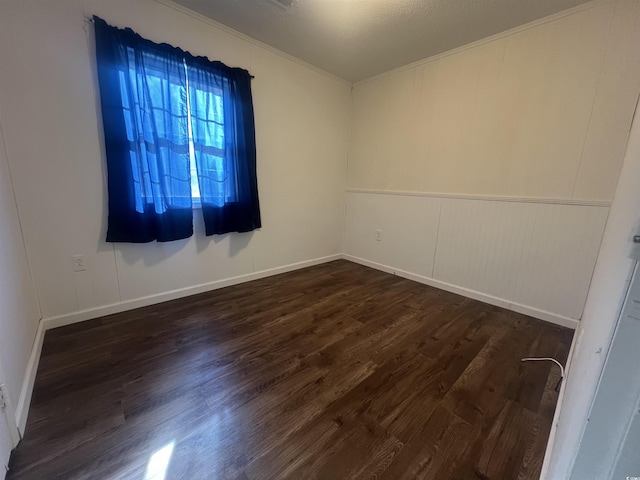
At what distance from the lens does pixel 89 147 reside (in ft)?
6.07

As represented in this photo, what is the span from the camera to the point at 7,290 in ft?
4.01

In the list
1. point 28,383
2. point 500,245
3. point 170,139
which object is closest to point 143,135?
point 170,139

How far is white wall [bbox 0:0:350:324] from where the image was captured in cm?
162

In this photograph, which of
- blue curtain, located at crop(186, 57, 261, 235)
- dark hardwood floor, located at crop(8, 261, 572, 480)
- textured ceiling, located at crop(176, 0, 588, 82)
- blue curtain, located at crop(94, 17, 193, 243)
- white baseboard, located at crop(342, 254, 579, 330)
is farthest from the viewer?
blue curtain, located at crop(186, 57, 261, 235)

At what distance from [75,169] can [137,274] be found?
899 mm

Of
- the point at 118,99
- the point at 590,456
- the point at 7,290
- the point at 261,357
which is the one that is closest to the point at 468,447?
the point at 590,456

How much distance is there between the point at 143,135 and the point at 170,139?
191 millimetres

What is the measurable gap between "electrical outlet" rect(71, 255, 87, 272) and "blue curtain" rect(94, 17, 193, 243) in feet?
0.82

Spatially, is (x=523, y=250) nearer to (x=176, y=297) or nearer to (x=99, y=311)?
(x=176, y=297)

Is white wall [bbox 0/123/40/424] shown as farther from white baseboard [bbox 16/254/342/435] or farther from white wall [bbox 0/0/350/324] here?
white wall [bbox 0/0/350/324]

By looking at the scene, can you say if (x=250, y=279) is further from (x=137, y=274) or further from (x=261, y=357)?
(x=261, y=357)

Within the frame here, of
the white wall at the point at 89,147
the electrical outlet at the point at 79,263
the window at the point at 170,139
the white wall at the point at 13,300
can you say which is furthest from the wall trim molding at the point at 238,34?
the electrical outlet at the point at 79,263

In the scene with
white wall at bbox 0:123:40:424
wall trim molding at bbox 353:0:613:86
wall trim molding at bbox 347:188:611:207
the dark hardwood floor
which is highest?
wall trim molding at bbox 353:0:613:86

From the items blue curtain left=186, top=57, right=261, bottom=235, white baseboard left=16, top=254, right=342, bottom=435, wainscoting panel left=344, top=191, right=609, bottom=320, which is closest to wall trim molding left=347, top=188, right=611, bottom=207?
wainscoting panel left=344, top=191, right=609, bottom=320
